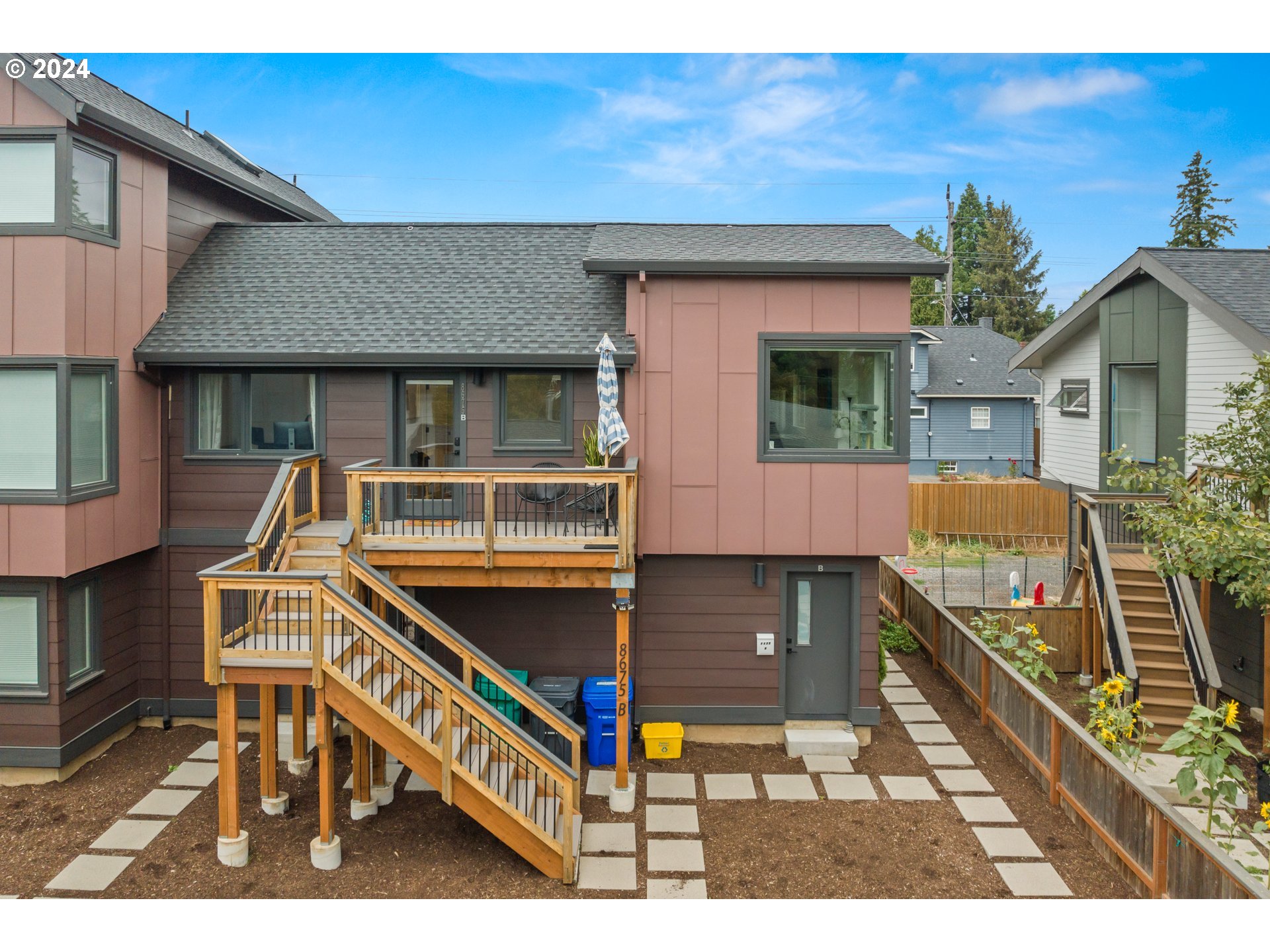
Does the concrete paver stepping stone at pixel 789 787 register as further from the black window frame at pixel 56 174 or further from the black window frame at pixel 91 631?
the black window frame at pixel 56 174

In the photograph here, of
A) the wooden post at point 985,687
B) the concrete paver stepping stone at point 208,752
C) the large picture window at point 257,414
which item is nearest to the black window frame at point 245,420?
the large picture window at point 257,414

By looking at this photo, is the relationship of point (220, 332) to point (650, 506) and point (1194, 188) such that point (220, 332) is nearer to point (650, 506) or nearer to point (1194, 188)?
point (650, 506)

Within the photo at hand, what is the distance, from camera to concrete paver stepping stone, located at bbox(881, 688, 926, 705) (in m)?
10.9

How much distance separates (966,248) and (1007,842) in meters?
52.3

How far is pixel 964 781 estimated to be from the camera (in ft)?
28.2

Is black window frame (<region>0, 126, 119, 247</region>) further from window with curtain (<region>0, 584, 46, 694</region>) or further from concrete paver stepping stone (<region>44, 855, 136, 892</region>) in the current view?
concrete paver stepping stone (<region>44, 855, 136, 892</region>)

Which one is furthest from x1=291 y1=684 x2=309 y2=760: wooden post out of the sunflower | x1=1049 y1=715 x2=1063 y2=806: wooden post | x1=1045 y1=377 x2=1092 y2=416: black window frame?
x1=1045 y1=377 x2=1092 y2=416: black window frame

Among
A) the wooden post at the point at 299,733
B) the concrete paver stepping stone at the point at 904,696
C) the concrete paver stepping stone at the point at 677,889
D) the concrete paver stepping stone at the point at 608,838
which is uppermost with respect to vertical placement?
the wooden post at the point at 299,733

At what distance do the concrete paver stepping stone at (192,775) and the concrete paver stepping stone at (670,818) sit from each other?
4.49m

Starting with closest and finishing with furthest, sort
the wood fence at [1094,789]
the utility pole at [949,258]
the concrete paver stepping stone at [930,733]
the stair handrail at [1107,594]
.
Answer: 1. the wood fence at [1094,789]
2. the concrete paver stepping stone at [930,733]
3. the stair handrail at [1107,594]
4. the utility pole at [949,258]

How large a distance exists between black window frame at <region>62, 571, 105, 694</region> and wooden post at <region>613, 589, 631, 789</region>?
18.9ft

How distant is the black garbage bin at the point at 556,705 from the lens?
859 cm

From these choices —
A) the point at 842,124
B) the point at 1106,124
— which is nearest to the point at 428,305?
the point at 842,124

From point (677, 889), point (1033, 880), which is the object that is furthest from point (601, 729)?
point (1033, 880)
